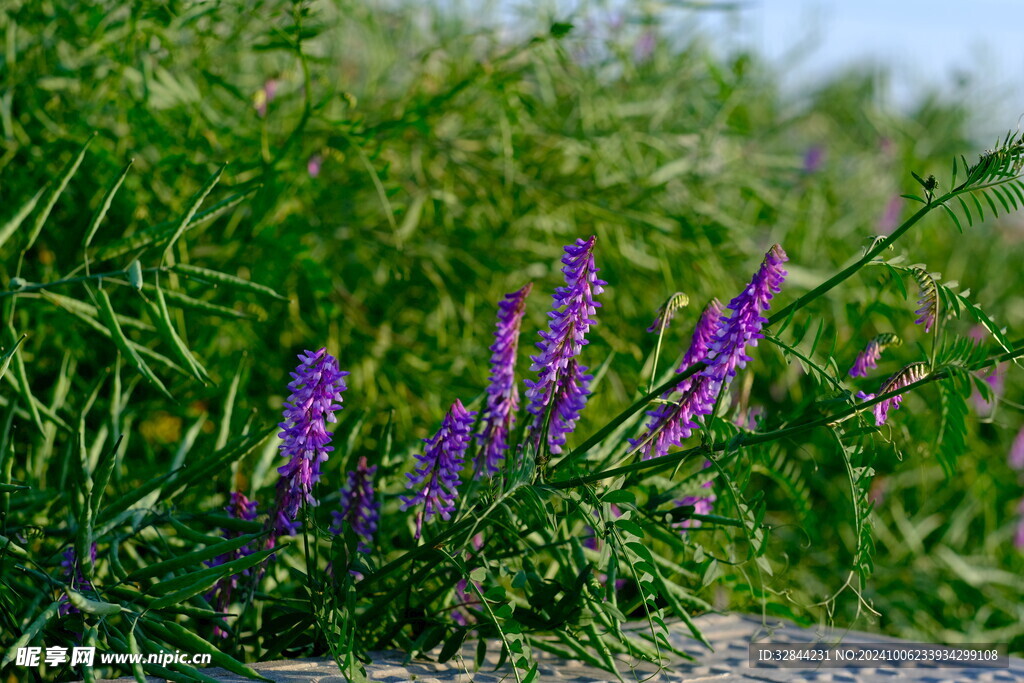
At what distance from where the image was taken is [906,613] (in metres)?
1.58

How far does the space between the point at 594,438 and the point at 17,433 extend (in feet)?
2.43

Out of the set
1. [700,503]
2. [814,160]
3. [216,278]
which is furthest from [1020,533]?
[216,278]

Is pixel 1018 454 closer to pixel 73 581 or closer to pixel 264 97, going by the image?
pixel 264 97

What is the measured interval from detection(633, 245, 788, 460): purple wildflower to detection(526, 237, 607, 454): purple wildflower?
6 centimetres

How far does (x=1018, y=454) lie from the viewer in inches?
71.4

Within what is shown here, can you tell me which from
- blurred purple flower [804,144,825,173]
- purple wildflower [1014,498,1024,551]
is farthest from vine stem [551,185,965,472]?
blurred purple flower [804,144,825,173]

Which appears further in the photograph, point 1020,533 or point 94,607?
point 1020,533

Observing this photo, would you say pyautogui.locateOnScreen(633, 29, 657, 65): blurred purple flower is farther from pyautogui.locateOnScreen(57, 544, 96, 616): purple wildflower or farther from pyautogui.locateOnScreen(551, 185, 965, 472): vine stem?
pyautogui.locateOnScreen(57, 544, 96, 616): purple wildflower

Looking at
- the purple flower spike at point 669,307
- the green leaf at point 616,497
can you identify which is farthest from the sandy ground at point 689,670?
the purple flower spike at point 669,307

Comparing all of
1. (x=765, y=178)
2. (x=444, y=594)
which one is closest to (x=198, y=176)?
(x=444, y=594)

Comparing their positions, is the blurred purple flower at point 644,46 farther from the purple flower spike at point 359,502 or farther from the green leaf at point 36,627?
the green leaf at point 36,627

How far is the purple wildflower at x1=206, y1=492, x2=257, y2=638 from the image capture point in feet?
2.78

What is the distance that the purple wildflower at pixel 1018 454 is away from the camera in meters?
1.81

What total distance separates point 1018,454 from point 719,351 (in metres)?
1.36
